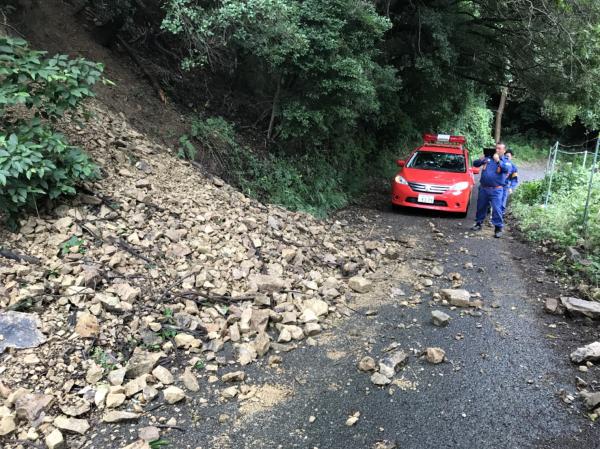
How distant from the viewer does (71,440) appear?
304 cm

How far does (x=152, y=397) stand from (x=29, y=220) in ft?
8.54

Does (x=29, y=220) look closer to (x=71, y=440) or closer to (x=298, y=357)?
(x=71, y=440)

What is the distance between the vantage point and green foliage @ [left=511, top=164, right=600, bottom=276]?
718 cm

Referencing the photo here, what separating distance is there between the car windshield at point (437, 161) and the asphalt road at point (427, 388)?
17.7 ft

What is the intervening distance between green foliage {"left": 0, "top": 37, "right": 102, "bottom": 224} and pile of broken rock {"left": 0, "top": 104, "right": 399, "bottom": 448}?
0.38 m

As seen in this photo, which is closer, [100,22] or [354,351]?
[354,351]

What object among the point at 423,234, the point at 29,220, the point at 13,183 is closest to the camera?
the point at 13,183

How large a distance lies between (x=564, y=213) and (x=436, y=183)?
257 centimetres

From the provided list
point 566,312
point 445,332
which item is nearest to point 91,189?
point 445,332

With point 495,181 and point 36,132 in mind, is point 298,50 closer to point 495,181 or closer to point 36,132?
point 495,181

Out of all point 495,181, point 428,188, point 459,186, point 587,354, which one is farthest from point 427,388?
point 459,186

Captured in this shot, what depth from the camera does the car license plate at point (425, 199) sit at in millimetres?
10086

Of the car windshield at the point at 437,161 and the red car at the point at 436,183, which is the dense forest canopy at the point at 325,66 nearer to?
the red car at the point at 436,183

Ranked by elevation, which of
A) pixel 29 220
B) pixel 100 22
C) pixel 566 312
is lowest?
pixel 566 312
